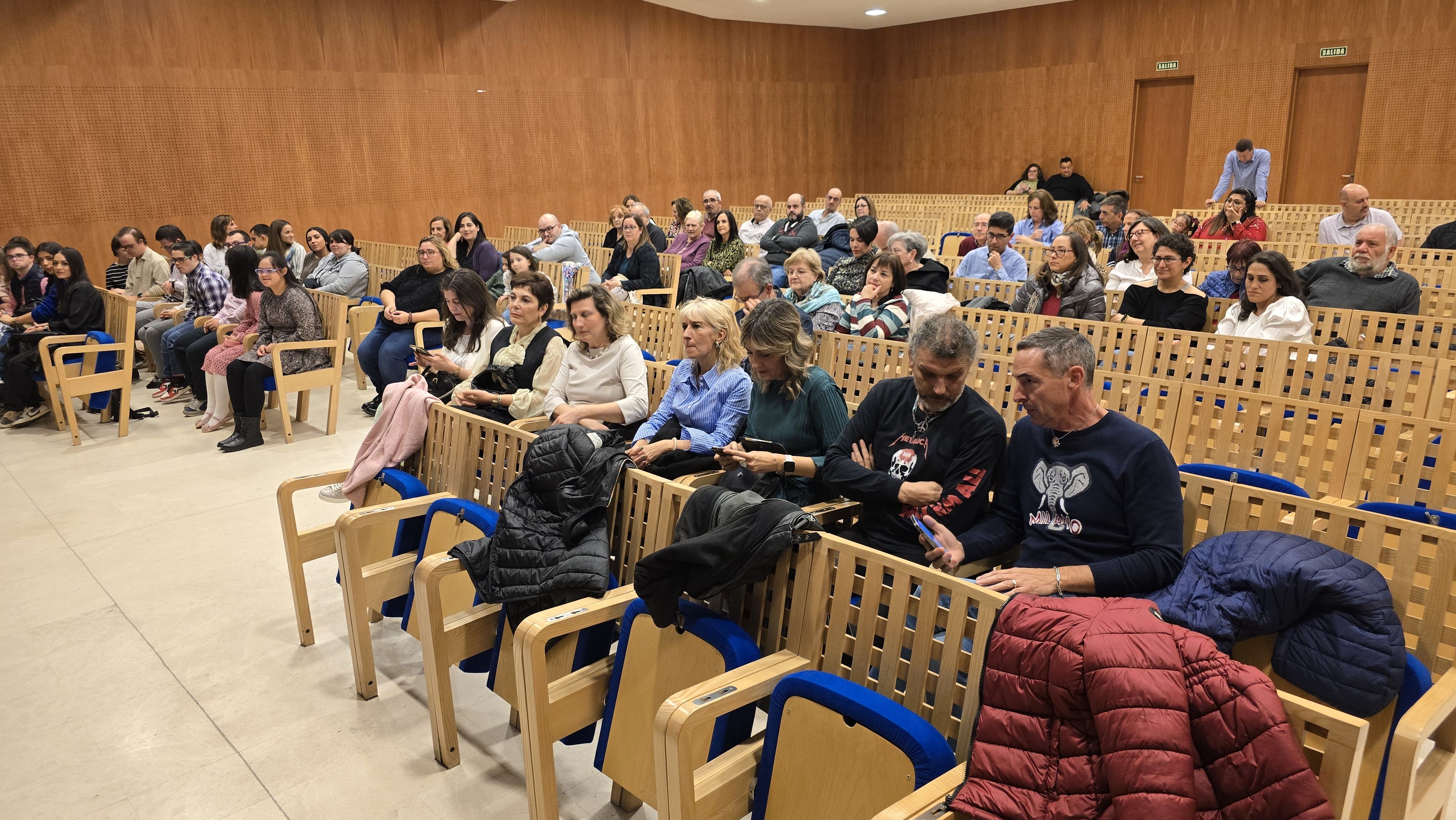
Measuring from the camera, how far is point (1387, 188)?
463 inches

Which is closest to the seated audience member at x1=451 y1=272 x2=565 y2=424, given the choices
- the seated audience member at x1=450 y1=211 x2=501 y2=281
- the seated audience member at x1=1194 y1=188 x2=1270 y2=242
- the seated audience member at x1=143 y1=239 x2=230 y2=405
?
the seated audience member at x1=450 y1=211 x2=501 y2=281

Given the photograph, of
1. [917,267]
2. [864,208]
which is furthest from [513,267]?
[864,208]

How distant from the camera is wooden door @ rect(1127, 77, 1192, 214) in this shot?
13.6 m

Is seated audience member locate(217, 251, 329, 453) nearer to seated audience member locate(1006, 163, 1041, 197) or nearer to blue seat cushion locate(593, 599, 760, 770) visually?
blue seat cushion locate(593, 599, 760, 770)

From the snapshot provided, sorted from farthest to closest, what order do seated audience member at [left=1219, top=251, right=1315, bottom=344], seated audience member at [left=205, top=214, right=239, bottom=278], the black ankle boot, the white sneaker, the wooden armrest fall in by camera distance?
seated audience member at [left=205, top=214, right=239, bottom=278], the black ankle boot, seated audience member at [left=1219, top=251, right=1315, bottom=344], the white sneaker, the wooden armrest

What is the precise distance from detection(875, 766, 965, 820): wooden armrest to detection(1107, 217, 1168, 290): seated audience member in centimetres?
446

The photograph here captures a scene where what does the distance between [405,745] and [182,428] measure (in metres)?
4.80

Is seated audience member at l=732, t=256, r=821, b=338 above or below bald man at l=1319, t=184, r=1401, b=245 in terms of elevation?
below

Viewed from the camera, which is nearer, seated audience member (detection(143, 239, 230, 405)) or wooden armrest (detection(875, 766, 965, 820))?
wooden armrest (detection(875, 766, 965, 820))

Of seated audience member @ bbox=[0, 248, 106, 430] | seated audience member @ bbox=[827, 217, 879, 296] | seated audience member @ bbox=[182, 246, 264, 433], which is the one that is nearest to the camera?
seated audience member @ bbox=[827, 217, 879, 296]

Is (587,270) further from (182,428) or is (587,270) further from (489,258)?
(182,428)

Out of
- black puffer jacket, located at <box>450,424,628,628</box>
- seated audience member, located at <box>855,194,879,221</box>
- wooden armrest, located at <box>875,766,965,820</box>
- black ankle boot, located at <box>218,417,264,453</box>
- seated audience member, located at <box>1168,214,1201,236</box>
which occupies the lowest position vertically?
black ankle boot, located at <box>218,417,264,453</box>

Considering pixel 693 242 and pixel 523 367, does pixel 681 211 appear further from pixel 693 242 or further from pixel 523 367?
pixel 523 367

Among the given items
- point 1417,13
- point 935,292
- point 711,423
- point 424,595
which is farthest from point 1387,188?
point 424,595
